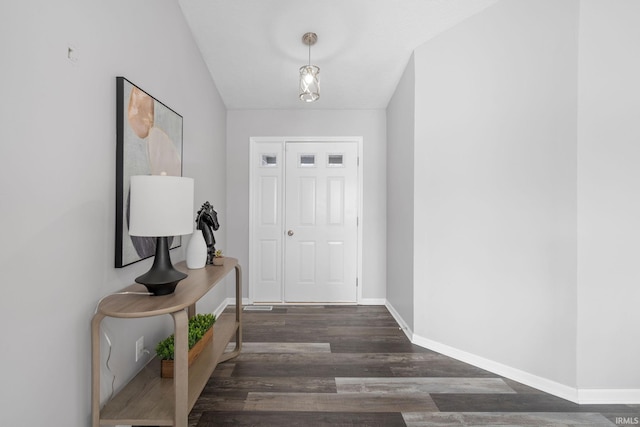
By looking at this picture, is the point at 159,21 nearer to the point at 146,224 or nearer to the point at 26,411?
the point at 146,224

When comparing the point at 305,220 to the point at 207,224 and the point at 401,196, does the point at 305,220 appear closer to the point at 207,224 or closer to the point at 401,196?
the point at 401,196

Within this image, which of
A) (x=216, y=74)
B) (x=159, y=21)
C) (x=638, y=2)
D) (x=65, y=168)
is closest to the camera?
(x=65, y=168)

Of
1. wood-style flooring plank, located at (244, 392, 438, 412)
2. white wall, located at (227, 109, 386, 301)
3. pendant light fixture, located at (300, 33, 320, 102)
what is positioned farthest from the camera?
white wall, located at (227, 109, 386, 301)

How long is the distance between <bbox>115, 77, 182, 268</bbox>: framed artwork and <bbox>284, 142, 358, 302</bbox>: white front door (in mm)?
1703

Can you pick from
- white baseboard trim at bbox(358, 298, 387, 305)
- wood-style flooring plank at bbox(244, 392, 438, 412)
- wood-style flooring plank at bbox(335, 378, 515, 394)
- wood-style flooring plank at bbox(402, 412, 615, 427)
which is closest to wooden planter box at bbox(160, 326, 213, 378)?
wood-style flooring plank at bbox(244, 392, 438, 412)

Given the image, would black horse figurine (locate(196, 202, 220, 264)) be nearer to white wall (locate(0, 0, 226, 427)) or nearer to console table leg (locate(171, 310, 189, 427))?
white wall (locate(0, 0, 226, 427))

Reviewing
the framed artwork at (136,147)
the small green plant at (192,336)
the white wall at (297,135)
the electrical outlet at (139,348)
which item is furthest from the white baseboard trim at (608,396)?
the framed artwork at (136,147)

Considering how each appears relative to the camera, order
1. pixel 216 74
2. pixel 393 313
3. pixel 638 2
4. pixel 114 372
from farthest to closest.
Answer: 1. pixel 393 313
2. pixel 216 74
3. pixel 638 2
4. pixel 114 372

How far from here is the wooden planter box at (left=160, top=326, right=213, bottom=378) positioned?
5.31ft

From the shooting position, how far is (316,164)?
12.0 feet

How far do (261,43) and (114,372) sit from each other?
267cm

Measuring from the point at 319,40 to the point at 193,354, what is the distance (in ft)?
8.64

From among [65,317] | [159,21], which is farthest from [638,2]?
[65,317]

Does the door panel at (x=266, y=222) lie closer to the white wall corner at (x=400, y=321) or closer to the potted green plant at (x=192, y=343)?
the white wall corner at (x=400, y=321)
